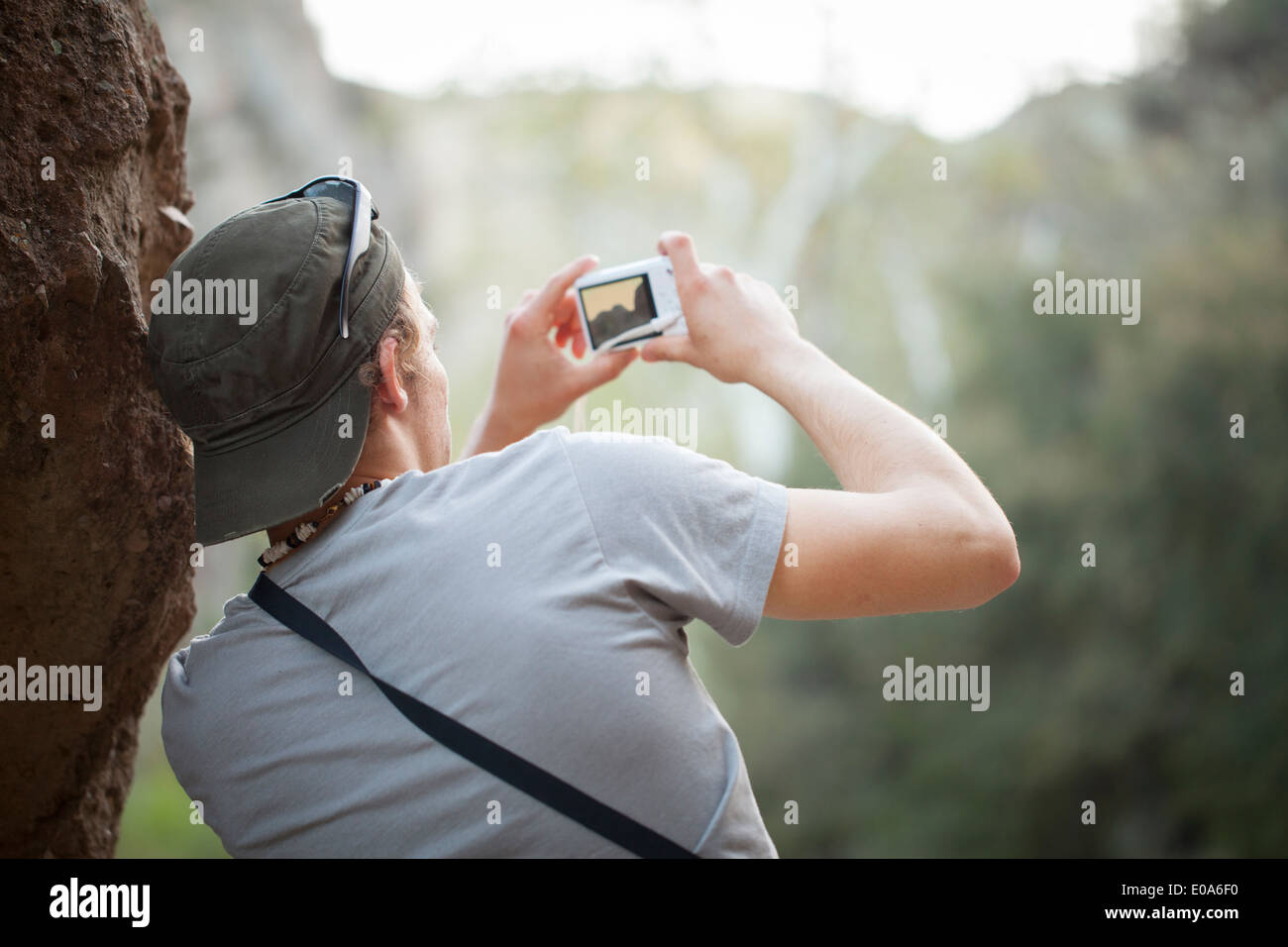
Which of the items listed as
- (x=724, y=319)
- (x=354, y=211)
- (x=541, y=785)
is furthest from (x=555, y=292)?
(x=541, y=785)

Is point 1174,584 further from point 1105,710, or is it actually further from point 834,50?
point 834,50

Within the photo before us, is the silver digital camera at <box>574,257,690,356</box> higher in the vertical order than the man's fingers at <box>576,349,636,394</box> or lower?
higher

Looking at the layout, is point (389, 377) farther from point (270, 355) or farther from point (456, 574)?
point (456, 574)

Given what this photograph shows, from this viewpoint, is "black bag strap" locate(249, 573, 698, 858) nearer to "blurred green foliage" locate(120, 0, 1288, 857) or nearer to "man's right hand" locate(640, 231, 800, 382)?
"man's right hand" locate(640, 231, 800, 382)

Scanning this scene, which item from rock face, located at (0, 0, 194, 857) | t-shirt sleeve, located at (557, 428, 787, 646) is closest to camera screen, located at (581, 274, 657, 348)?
t-shirt sleeve, located at (557, 428, 787, 646)

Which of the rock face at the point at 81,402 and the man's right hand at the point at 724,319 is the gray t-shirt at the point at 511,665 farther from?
the rock face at the point at 81,402

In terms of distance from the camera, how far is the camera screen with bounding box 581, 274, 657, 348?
5.73 feet

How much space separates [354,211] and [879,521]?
71cm

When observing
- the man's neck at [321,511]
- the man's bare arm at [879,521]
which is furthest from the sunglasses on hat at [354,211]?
the man's bare arm at [879,521]

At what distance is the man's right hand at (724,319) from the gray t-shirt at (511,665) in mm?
353

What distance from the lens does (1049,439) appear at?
29.6 ft

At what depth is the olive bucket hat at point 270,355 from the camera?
4.09 ft

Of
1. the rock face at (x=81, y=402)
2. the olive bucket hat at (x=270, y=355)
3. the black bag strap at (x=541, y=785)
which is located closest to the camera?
the black bag strap at (x=541, y=785)
